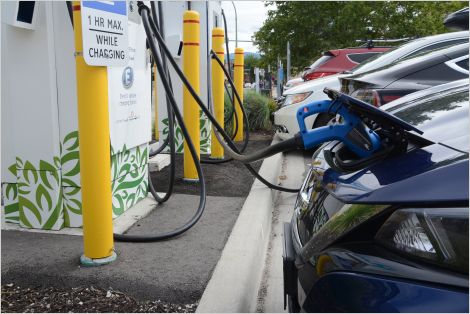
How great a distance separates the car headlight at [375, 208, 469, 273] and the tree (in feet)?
58.3

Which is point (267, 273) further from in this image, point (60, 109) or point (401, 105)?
point (60, 109)

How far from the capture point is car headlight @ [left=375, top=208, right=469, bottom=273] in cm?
128

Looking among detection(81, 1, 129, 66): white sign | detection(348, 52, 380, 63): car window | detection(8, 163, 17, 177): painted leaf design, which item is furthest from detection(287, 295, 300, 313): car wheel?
detection(348, 52, 380, 63): car window

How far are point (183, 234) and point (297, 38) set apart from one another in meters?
17.0

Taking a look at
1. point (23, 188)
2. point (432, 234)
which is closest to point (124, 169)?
point (23, 188)

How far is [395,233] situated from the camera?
4.69 feet

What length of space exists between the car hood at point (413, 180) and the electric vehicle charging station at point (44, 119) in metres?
2.37

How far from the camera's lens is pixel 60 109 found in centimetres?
347

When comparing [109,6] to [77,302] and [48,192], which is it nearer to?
[48,192]

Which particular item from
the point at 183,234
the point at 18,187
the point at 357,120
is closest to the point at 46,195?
→ the point at 18,187

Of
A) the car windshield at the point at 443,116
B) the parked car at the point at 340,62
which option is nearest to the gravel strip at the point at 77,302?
the car windshield at the point at 443,116

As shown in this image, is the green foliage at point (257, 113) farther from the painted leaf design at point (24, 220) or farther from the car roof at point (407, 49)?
the painted leaf design at point (24, 220)

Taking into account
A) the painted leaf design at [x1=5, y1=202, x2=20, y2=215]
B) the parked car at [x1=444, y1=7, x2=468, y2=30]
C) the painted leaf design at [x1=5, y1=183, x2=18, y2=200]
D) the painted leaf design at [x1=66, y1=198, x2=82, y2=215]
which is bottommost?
the painted leaf design at [x1=5, y1=202, x2=20, y2=215]

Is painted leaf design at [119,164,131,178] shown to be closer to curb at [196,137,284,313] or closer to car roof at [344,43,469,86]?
curb at [196,137,284,313]
